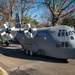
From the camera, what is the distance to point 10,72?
13.8 m

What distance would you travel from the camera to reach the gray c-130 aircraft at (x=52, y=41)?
56.0ft

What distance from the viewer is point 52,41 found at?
60.0ft

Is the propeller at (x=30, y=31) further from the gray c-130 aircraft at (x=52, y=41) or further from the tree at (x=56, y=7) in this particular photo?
the tree at (x=56, y=7)

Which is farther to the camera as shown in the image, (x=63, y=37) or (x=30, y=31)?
(x=30, y=31)

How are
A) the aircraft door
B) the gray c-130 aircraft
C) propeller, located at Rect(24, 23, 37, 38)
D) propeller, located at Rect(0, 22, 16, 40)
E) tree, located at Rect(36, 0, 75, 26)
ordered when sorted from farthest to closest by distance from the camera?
tree, located at Rect(36, 0, 75, 26)
propeller, located at Rect(0, 22, 16, 40)
propeller, located at Rect(24, 23, 37, 38)
the aircraft door
the gray c-130 aircraft

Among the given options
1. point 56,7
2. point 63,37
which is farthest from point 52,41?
point 56,7

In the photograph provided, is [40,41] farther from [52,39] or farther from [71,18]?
[71,18]

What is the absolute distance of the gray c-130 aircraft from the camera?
1708 centimetres

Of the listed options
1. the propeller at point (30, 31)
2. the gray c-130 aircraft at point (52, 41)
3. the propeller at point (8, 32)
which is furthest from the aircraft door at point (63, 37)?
the propeller at point (8, 32)


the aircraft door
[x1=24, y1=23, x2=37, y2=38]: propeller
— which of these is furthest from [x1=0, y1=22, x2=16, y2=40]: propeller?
the aircraft door

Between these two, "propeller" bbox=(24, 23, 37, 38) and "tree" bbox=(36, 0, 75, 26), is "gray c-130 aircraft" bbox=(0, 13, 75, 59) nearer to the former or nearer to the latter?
"propeller" bbox=(24, 23, 37, 38)

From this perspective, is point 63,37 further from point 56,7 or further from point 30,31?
point 56,7

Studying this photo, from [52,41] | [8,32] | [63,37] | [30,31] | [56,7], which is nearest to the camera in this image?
[63,37]

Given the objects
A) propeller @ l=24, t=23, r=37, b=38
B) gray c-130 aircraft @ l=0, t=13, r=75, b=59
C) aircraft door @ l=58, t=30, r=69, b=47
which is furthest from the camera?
propeller @ l=24, t=23, r=37, b=38
